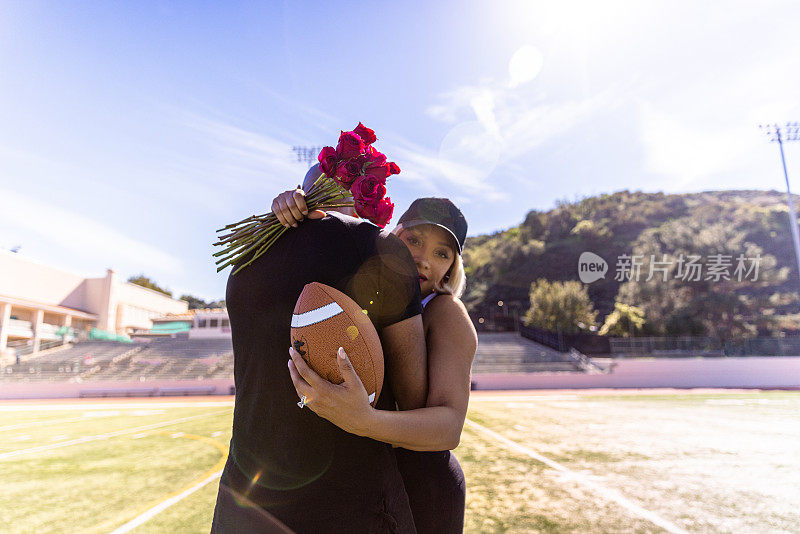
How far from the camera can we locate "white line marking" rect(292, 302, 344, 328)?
3.36 feet

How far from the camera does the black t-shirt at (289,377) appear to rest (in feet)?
3.33

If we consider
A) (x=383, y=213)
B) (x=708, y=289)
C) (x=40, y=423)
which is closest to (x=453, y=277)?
(x=383, y=213)

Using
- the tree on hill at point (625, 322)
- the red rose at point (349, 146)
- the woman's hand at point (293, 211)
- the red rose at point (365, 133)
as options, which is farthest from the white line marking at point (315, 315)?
the tree on hill at point (625, 322)

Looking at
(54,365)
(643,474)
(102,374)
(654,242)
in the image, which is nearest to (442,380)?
(643,474)

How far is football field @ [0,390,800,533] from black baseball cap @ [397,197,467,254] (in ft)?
11.7

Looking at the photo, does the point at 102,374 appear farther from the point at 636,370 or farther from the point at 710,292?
the point at 710,292

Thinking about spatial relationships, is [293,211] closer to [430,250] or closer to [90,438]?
[430,250]

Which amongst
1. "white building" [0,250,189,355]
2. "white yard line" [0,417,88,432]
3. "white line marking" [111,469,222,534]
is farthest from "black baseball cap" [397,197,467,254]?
"white building" [0,250,189,355]

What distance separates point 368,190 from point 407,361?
50 centimetres

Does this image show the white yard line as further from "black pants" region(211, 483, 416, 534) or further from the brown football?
the brown football

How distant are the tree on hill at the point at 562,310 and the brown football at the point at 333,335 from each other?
42189 mm

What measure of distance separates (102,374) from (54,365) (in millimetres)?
3775

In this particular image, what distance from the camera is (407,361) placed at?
44.4 inches

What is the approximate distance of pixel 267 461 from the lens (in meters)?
1.03
